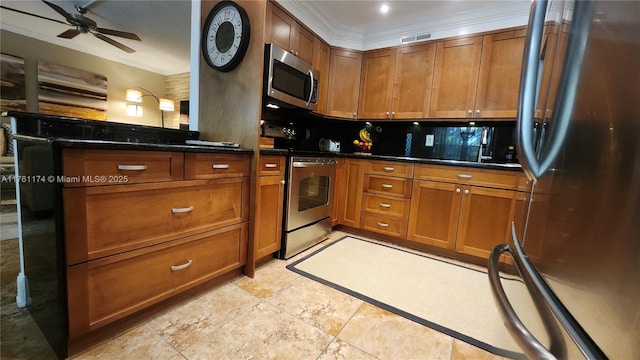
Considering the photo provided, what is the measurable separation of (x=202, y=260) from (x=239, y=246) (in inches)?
10.5

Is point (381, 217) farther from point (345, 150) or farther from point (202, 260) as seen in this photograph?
point (202, 260)

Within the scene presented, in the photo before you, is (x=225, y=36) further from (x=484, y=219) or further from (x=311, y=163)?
(x=484, y=219)

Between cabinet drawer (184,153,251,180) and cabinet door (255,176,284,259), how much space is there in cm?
16

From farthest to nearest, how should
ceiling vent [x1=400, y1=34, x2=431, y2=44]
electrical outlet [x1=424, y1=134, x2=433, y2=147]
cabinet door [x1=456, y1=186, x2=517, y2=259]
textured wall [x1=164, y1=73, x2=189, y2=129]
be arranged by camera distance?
textured wall [x1=164, y1=73, x2=189, y2=129] → electrical outlet [x1=424, y1=134, x2=433, y2=147] → ceiling vent [x1=400, y1=34, x2=431, y2=44] → cabinet door [x1=456, y1=186, x2=517, y2=259]

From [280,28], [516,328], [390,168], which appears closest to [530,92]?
[516,328]

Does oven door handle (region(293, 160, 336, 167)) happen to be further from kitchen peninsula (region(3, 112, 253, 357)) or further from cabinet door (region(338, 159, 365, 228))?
kitchen peninsula (region(3, 112, 253, 357))

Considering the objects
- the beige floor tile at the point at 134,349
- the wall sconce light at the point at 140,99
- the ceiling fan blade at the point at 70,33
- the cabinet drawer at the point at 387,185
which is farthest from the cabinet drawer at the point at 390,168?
the wall sconce light at the point at 140,99

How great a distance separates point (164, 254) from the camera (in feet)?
4.04

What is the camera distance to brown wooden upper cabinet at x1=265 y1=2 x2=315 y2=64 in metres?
1.98

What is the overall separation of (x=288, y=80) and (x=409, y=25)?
4.88 feet

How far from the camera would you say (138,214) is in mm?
1118

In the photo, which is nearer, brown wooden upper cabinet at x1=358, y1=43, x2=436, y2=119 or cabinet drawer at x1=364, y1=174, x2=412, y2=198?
cabinet drawer at x1=364, y1=174, x2=412, y2=198

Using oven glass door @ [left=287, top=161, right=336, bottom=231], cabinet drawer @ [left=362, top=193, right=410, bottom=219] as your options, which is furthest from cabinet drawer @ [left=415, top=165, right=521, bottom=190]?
oven glass door @ [left=287, top=161, right=336, bottom=231]

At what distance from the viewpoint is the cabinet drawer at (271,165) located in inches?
67.4
